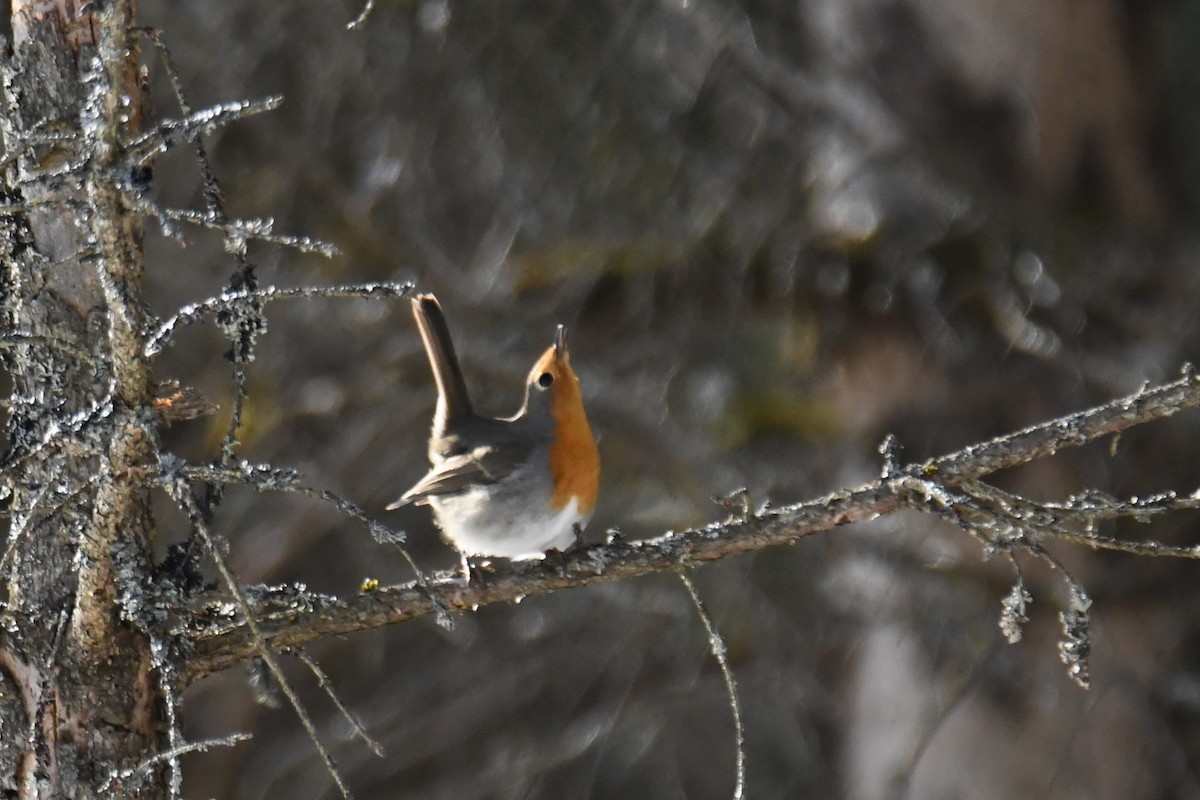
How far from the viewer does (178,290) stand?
5977mm

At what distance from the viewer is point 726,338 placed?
20.1 feet

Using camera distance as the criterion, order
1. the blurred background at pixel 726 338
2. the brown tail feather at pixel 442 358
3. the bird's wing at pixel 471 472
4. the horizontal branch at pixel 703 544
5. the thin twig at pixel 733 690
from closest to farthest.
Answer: the thin twig at pixel 733 690 < the horizontal branch at pixel 703 544 < the bird's wing at pixel 471 472 < the brown tail feather at pixel 442 358 < the blurred background at pixel 726 338

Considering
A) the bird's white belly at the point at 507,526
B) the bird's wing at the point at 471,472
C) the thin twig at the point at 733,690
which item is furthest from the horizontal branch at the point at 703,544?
the bird's wing at the point at 471,472

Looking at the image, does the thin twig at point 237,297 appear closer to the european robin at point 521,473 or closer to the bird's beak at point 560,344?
the european robin at point 521,473

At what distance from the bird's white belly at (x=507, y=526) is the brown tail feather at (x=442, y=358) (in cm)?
37

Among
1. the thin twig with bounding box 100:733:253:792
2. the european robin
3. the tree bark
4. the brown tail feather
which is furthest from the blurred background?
the thin twig with bounding box 100:733:253:792

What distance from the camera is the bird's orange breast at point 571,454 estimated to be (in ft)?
12.8

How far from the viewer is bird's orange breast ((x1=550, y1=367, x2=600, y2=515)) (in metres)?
3.89

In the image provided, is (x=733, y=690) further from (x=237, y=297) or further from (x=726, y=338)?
(x=726, y=338)

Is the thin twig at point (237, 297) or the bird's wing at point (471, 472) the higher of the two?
the thin twig at point (237, 297)

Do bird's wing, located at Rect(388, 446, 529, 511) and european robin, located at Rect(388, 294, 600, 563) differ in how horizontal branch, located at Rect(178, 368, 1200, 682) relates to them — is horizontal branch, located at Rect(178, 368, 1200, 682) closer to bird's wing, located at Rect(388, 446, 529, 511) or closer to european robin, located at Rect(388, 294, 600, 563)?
european robin, located at Rect(388, 294, 600, 563)

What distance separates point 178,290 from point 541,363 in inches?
101

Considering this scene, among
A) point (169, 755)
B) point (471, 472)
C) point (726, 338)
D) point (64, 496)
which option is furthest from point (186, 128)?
point (726, 338)

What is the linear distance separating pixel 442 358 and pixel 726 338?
2.18 m
